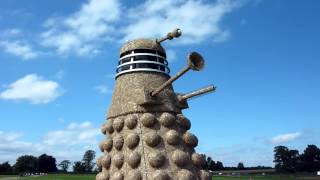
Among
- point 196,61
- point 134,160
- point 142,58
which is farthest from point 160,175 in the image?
point 142,58

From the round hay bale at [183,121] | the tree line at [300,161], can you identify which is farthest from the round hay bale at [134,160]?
the tree line at [300,161]

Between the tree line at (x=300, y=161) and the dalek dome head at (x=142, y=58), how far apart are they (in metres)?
104

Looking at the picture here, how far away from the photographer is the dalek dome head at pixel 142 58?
25734 millimetres

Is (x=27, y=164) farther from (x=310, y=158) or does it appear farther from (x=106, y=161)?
(x=106, y=161)

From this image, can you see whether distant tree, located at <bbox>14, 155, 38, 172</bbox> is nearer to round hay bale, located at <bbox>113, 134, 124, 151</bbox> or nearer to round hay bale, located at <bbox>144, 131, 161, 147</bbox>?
round hay bale, located at <bbox>113, 134, 124, 151</bbox>

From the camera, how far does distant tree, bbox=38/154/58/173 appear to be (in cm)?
13834

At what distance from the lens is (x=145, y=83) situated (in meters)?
25.2

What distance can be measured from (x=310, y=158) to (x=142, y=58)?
11246 centimetres

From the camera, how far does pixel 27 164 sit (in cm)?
13888

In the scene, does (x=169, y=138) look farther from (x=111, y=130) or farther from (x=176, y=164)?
(x=111, y=130)

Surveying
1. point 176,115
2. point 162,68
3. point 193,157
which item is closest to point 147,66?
point 162,68

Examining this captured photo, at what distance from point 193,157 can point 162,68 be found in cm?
564

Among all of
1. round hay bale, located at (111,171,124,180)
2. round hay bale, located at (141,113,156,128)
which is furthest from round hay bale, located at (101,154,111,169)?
round hay bale, located at (141,113,156,128)

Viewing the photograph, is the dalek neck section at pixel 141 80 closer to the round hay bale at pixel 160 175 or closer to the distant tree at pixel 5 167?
the round hay bale at pixel 160 175
